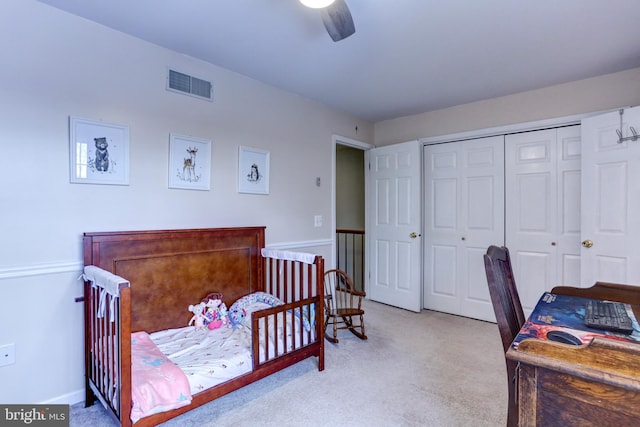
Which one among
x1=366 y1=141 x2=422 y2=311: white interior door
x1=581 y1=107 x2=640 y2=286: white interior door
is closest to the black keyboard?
x1=581 y1=107 x2=640 y2=286: white interior door

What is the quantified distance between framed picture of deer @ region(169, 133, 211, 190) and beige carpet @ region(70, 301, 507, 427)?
59.9 inches

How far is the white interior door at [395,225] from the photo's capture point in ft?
12.3

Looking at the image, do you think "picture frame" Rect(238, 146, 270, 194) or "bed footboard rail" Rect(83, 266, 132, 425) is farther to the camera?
"picture frame" Rect(238, 146, 270, 194)

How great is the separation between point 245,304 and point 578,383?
7.15 feet

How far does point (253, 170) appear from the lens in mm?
2871

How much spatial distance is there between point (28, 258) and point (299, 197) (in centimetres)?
214

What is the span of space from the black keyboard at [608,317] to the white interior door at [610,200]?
1.50m

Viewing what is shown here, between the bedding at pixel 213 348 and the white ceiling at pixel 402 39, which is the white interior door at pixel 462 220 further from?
the bedding at pixel 213 348

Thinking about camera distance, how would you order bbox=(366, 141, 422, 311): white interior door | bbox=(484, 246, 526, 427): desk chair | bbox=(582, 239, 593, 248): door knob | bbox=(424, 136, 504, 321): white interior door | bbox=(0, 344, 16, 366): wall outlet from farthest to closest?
bbox=(366, 141, 422, 311): white interior door, bbox=(424, 136, 504, 321): white interior door, bbox=(582, 239, 593, 248): door knob, bbox=(0, 344, 16, 366): wall outlet, bbox=(484, 246, 526, 427): desk chair

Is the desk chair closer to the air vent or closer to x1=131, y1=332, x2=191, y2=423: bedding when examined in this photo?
x1=131, y1=332, x2=191, y2=423: bedding

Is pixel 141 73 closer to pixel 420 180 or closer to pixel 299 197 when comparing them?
pixel 299 197

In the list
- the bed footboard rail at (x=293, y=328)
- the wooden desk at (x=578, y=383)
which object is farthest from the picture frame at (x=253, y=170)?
the wooden desk at (x=578, y=383)

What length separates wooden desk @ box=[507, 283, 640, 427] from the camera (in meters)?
0.70

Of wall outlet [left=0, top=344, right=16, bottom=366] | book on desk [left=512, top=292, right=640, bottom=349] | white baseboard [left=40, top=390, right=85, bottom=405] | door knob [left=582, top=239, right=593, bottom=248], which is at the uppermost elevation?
door knob [left=582, top=239, right=593, bottom=248]
